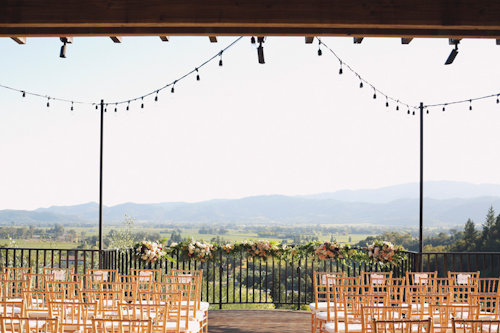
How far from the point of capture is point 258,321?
6.49 metres

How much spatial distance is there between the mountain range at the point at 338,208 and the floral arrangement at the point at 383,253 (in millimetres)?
48292

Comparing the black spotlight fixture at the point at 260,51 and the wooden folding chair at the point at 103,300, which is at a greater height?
the black spotlight fixture at the point at 260,51

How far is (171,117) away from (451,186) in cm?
4318

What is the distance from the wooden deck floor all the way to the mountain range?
1883 inches

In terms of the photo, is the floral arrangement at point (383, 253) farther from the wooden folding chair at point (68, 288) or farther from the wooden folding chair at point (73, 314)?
the wooden folding chair at point (68, 288)

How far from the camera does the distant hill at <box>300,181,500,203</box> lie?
63.9m

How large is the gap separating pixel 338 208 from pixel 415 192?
1474 centimetres

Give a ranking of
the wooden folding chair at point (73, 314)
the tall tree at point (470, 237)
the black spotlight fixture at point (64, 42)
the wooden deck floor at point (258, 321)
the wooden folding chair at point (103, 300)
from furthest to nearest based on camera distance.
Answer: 1. the tall tree at point (470, 237)
2. the wooden deck floor at point (258, 321)
3. the black spotlight fixture at point (64, 42)
4. the wooden folding chair at point (103, 300)
5. the wooden folding chair at point (73, 314)

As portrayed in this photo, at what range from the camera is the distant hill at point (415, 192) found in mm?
63938

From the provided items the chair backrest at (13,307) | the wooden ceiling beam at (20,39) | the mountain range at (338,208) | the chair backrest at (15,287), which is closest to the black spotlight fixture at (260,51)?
the wooden ceiling beam at (20,39)

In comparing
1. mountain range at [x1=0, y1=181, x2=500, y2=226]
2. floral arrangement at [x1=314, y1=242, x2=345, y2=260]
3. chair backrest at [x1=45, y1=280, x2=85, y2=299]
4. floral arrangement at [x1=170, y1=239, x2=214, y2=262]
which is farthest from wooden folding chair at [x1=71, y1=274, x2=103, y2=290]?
mountain range at [x1=0, y1=181, x2=500, y2=226]
